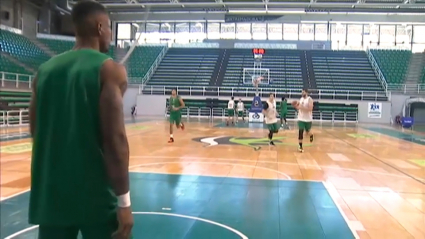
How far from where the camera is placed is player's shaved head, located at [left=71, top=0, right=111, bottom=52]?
182cm

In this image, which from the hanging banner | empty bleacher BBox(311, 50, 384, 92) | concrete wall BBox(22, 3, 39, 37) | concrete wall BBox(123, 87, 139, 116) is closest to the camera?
concrete wall BBox(22, 3, 39, 37)

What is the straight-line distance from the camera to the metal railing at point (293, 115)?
2680cm

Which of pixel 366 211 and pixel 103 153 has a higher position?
pixel 103 153

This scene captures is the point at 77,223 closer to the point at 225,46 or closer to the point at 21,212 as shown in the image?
the point at 21,212

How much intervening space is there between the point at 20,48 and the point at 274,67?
19.3m

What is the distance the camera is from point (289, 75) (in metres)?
31.0

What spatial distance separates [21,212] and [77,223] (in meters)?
3.34

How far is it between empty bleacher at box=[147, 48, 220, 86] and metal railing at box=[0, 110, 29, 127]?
14637 millimetres

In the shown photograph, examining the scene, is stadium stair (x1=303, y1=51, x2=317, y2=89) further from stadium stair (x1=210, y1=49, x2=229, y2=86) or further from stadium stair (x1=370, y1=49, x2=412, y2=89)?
stadium stair (x1=210, y1=49, x2=229, y2=86)

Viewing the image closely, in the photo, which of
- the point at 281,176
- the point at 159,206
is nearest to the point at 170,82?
the point at 281,176

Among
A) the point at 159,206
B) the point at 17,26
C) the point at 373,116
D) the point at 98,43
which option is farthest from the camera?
the point at 373,116

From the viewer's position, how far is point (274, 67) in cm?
3195

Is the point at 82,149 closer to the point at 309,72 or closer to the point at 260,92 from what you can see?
the point at 260,92

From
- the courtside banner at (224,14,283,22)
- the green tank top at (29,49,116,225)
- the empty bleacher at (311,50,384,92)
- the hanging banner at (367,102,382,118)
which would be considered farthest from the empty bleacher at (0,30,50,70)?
the hanging banner at (367,102,382,118)
